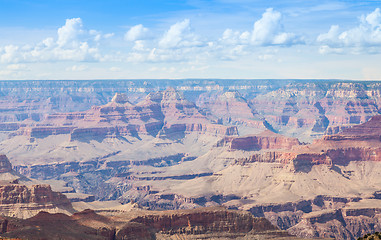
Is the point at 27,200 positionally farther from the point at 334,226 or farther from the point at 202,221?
the point at 334,226

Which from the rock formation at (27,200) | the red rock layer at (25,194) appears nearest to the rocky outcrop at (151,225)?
the rock formation at (27,200)

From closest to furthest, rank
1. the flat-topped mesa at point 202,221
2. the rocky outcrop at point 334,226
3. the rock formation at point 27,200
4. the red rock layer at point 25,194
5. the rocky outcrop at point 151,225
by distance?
the rocky outcrop at point 151,225
the flat-topped mesa at point 202,221
the rock formation at point 27,200
the red rock layer at point 25,194
the rocky outcrop at point 334,226

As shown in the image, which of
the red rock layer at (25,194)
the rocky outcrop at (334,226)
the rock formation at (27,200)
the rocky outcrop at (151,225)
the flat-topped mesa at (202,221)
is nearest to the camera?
the rocky outcrop at (151,225)

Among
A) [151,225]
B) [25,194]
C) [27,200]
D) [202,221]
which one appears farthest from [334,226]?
[151,225]

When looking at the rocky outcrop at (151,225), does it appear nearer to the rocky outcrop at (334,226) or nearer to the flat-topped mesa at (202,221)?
the flat-topped mesa at (202,221)

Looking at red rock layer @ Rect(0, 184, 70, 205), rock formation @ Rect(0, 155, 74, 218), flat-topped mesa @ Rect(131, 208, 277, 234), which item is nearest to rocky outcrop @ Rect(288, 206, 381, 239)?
flat-topped mesa @ Rect(131, 208, 277, 234)

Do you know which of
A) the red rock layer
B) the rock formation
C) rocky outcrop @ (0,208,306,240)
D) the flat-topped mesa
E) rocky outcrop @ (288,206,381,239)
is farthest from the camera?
rocky outcrop @ (288,206,381,239)

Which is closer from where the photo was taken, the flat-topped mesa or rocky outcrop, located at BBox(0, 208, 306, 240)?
rocky outcrop, located at BBox(0, 208, 306, 240)

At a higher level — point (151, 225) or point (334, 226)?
point (151, 225)

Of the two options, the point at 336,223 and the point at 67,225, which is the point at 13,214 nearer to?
the point at 67,225

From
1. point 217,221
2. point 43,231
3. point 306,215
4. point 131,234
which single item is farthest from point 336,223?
point 43,231

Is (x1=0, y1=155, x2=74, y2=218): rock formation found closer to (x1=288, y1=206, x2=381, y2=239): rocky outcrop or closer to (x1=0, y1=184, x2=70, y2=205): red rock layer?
(x1=0, y1=184, x2=70, y2=205): red rock layer

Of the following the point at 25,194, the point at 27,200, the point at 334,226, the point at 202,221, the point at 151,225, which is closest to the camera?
the point at 151,225
